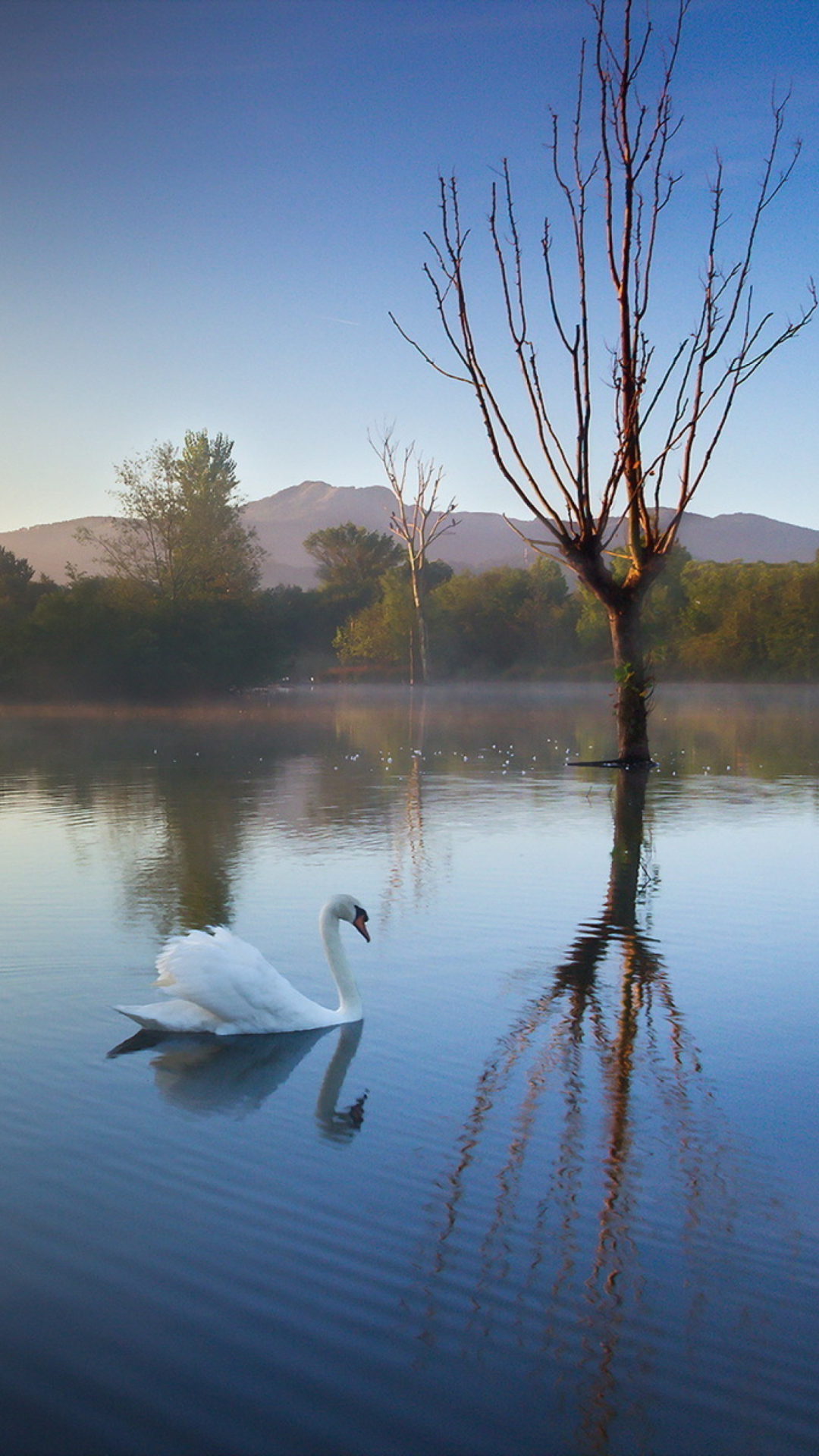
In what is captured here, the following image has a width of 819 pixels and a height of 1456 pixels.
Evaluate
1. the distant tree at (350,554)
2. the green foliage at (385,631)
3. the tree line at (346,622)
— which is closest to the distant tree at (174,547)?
the tree line at (346,622)

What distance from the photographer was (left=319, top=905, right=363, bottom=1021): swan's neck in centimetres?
662

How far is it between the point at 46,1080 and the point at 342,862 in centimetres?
614

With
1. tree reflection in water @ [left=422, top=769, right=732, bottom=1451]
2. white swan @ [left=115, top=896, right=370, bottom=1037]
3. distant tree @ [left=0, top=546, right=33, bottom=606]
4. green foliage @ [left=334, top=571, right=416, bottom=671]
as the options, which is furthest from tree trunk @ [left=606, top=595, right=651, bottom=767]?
green foliage @ [left=334, top=571, right=416, bottom=671]

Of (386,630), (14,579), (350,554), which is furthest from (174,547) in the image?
(350,554)

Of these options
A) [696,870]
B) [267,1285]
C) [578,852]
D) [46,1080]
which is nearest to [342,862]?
[578,852]

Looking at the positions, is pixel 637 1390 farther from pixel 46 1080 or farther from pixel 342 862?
pixel 342 862

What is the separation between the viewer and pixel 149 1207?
4387 millimetres

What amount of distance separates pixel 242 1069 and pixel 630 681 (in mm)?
16152

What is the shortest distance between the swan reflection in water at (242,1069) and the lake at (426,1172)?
0.08ft

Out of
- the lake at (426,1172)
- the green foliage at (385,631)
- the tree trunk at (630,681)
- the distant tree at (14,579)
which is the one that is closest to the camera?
the lake at (426,1172)

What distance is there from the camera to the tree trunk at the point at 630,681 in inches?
841

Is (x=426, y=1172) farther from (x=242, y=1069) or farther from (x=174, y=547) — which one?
(x=174, y=547)

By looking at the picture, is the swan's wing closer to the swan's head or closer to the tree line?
the swan's head

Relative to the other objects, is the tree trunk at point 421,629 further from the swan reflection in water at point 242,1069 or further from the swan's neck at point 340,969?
the swan reflection in water at point 242,1069
